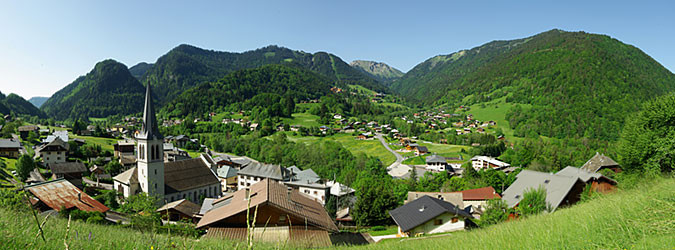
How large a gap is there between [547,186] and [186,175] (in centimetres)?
3837

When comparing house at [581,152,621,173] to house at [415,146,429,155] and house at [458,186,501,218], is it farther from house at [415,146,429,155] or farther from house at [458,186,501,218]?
house at [415,146,429,155]

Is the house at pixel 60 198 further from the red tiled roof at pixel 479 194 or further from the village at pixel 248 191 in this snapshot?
the red tiled roof at pixel 479 194

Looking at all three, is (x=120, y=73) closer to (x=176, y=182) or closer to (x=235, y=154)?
(x=235, y=154)

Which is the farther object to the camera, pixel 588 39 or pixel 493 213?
pixel 588 39

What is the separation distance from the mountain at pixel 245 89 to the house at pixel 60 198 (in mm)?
109528

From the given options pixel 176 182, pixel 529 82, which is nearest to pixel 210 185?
pixel 176 182

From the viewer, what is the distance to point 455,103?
524 ft

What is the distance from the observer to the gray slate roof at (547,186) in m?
21.4

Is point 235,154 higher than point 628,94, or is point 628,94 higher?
point 628,94

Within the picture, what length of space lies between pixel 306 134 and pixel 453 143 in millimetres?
43431

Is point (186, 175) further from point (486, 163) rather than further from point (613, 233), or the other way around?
point (486, 163)

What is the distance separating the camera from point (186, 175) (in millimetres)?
37156

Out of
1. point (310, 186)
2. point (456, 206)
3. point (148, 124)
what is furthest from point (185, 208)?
point (456, 206)

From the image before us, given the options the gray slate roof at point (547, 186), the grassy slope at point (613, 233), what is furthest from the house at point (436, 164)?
the grassy slope at point (613, 233)
